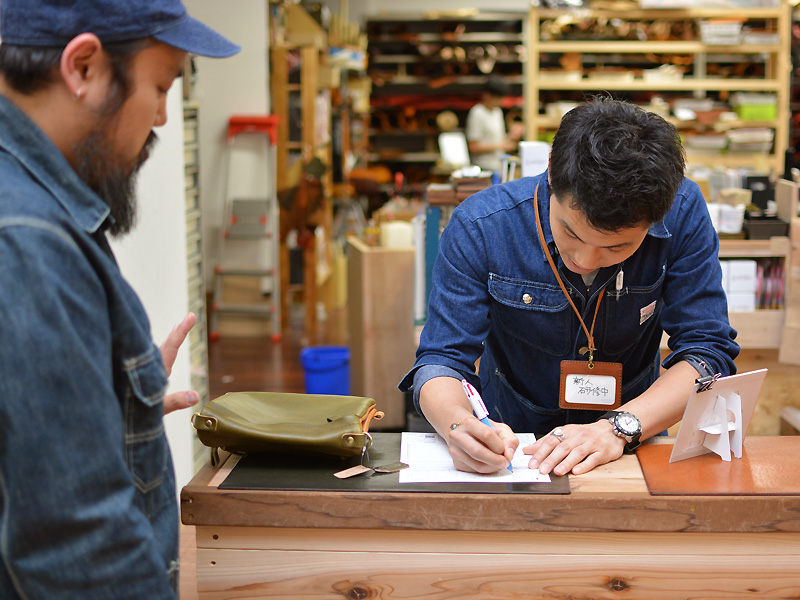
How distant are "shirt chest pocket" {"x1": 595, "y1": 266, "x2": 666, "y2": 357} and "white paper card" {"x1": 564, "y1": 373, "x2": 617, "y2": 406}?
0.09 meters

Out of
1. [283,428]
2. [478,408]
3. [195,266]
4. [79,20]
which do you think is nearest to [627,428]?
[478,408]

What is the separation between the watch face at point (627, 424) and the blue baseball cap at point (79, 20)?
1.13m

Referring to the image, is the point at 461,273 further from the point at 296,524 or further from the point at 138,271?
the point at 138,271

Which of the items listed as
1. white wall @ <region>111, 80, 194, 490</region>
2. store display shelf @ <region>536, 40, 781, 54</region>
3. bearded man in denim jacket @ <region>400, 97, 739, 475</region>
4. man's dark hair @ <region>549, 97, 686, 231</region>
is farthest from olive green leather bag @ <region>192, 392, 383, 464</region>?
store display shelf @ <region>536, 40, 781, 54</region>

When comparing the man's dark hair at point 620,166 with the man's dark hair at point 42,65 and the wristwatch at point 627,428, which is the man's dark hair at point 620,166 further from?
the man's dark hair at point 42,65

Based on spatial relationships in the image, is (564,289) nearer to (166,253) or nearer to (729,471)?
(729,471)

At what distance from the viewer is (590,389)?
193 centimetres

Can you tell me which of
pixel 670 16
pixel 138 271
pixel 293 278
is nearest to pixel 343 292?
pixel 293 278

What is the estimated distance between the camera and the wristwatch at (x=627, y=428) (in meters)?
1.68

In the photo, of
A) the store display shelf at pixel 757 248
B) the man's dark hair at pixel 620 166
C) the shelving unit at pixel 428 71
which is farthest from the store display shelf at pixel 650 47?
the man's dark hair at pixel 620 166

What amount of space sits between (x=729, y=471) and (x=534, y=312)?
56cm

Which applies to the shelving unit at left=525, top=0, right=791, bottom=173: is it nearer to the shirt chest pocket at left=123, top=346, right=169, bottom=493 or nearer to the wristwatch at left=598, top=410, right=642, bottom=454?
the wristwatch at left=598, top=410, right=642, bottom=454

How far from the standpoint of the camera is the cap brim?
1.04m

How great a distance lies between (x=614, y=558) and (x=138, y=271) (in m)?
2.05
